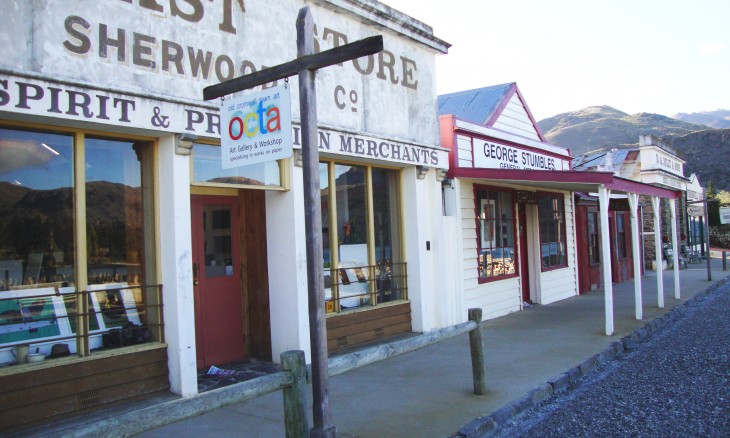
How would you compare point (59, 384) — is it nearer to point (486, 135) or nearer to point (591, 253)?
point (486, 135)

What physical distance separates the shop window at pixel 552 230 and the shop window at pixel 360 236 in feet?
17.5

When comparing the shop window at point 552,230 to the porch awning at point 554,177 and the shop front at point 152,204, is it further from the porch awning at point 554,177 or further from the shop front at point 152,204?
the shop front at point 152,204

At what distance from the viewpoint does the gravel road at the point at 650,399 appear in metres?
5.18

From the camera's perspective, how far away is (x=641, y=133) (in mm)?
94062

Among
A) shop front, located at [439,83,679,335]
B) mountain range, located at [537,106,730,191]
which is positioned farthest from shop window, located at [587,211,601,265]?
mountain range, located at [537,106,730,191]

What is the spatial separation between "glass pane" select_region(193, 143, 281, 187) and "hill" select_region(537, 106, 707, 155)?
333 feet

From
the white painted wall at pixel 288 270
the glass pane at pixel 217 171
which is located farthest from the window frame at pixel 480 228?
the glass pane at pixel 217 171

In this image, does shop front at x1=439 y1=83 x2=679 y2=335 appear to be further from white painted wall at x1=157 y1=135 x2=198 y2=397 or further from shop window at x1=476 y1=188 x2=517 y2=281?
white painted wall at x1=157 y1=135 x2=198 y2=397

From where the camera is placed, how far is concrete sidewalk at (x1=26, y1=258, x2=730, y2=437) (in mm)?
5207

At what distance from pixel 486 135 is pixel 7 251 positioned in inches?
342

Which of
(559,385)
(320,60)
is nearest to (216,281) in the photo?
(320,60)

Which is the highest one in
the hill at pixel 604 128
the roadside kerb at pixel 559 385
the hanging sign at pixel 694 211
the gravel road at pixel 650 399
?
the hill at pixel 604 128

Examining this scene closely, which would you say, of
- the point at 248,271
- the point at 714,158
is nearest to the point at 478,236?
the point at 248,271

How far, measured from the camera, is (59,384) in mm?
5262
